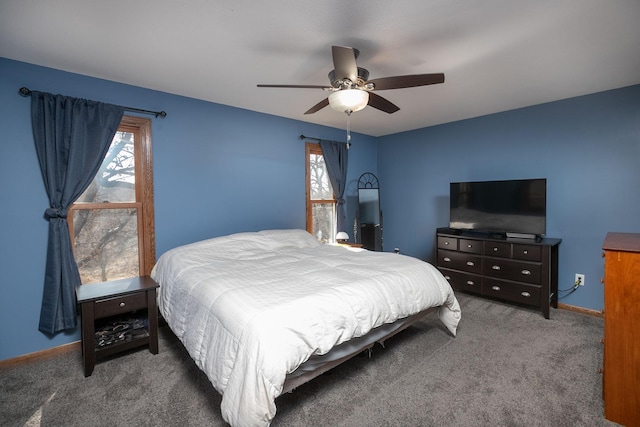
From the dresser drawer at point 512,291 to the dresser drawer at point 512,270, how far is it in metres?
0.07

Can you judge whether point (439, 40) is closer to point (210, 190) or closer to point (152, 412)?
point (210, 190)

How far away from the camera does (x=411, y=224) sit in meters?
4.93

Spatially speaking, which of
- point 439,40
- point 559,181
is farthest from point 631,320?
point 559,181

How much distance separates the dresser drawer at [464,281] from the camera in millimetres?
3661

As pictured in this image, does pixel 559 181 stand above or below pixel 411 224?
above

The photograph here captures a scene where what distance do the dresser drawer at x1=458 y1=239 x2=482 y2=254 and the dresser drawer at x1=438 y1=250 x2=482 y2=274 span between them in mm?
54

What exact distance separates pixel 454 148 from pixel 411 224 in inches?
54.4

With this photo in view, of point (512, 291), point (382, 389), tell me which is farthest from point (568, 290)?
point (382, 389)

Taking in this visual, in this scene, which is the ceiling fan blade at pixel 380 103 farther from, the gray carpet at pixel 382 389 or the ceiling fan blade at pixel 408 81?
the gray carpet at pixel 382 389

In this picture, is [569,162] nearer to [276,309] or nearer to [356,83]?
[356,83]

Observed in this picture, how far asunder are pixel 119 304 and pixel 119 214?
100cm

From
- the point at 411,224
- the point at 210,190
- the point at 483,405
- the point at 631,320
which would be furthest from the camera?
the point at 411,224

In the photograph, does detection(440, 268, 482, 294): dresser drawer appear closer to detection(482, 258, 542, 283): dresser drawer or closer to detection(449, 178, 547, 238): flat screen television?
detection(482, 258, 542, 283): dresser drawer

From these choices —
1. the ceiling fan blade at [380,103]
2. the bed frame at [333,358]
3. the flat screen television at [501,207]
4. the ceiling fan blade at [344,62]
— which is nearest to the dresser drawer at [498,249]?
the flat screen television at [501,207]
